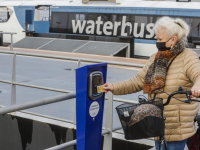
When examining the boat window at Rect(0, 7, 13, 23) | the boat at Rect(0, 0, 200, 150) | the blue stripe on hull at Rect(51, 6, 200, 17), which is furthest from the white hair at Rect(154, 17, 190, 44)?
the boat window at Rect(0, 7, 13, 23)

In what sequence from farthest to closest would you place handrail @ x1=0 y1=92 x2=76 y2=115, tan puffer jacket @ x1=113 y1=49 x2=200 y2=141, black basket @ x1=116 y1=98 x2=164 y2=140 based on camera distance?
tan puffer jacket @ x1=113 y1=49 x2=200 y2=141
handrail @ x1=0 y1=92 x2=76 y2=115
black basket @ x1=116 y1=98 x2=164 y2=140

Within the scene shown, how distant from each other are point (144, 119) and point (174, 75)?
1.67 ft

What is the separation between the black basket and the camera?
2.63m

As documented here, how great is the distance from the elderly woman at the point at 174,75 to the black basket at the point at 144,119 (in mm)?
264

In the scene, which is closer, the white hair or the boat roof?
the white hair

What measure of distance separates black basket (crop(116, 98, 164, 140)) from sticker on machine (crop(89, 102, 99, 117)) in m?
0.37

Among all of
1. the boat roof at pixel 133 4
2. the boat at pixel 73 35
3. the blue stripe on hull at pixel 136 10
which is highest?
the boat roof at pixel 133 4

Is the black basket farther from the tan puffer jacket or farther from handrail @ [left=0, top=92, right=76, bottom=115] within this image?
handrail @ [left=0, top=92, right=76, bottom=115]

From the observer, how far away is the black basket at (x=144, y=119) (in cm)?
263

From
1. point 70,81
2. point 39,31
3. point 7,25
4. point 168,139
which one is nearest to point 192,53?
point 168,139

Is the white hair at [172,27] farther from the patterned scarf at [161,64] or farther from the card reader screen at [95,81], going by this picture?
the card reader screen at [95,81]

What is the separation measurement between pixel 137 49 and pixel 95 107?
14.7 m

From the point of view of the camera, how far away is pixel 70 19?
1980cm

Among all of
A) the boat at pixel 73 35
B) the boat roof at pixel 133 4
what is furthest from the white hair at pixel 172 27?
the boat roof at pixel 133 4
